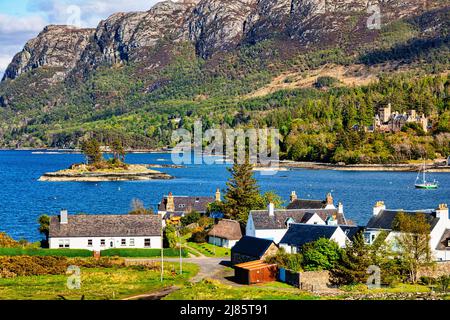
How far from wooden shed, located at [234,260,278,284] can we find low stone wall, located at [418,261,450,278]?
9249mm

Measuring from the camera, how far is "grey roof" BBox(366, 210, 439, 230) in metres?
46.6

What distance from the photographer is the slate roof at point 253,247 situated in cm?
4616

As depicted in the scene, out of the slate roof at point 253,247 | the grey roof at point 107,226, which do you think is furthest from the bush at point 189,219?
the slate roof at point 253,247

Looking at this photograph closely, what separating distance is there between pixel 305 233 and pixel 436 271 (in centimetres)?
971

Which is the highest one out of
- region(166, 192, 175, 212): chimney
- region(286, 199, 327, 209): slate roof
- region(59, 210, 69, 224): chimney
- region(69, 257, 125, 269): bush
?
region(286, 199, 327, 209): slate roof

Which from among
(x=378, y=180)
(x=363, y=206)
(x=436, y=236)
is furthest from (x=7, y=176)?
(x=436, y=236)

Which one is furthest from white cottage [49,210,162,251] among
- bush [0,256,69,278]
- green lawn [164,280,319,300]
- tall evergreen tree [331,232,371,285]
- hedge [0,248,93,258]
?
tall evergreen tree [331,232,371,285]

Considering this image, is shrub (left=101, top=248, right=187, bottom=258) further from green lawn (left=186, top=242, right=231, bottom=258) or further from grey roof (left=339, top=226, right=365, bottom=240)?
grey roof (left=339, top=226, right=365, bottom=240)

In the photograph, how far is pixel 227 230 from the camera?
57906 mm

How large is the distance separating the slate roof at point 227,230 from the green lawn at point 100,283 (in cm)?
1068

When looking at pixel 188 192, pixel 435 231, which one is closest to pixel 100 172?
pixel 188 192

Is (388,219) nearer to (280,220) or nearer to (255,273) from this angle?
(280,220)

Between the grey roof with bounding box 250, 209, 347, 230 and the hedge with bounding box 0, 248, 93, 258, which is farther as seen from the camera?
the grey roof with bounding box 250, 209, 347, 230

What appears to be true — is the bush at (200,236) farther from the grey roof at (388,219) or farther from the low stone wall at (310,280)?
the low stone wall at (310,280)
